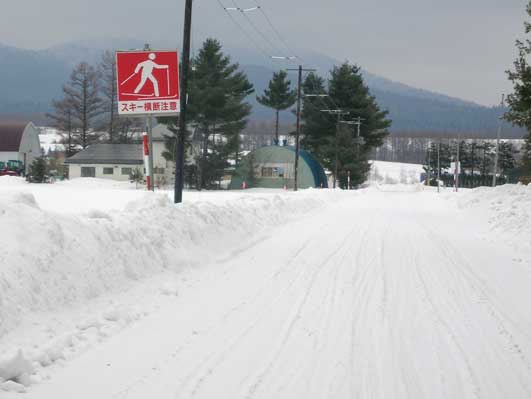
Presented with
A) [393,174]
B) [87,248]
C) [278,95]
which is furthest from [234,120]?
[393,174]

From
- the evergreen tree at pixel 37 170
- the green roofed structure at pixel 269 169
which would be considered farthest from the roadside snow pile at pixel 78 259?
the green roofed structure at pixel 269 169

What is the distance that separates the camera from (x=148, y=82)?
14945mm

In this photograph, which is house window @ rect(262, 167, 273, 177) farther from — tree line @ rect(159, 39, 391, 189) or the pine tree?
the pine tree

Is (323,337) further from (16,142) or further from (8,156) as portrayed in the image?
(8,156)

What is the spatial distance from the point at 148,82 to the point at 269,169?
47376mm

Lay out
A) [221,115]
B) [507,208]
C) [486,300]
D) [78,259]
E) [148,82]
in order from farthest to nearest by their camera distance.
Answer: [221,115], [507,208], [148,82], [486,300], [78,259]

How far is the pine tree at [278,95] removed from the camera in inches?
3359

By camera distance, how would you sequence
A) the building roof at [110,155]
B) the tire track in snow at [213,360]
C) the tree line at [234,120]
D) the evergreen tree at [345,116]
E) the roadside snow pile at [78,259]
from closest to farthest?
the tire track in snow at [213,360], the roadside snow pile at [78,259], the tree line at [234,120], the building roof at [110,155], the evergreen tree at [345,116]

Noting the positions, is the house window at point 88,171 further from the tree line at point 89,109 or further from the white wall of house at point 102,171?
the tree line at point 89,109

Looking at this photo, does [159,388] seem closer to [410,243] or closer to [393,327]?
[393,327]

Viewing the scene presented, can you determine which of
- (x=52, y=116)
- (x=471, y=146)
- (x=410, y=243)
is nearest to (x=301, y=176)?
(x=52, y=116)

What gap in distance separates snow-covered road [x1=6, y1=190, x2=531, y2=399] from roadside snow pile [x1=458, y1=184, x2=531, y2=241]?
5.43 metres

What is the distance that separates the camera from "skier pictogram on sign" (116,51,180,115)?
1467cm

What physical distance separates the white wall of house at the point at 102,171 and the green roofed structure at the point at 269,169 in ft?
37.4
